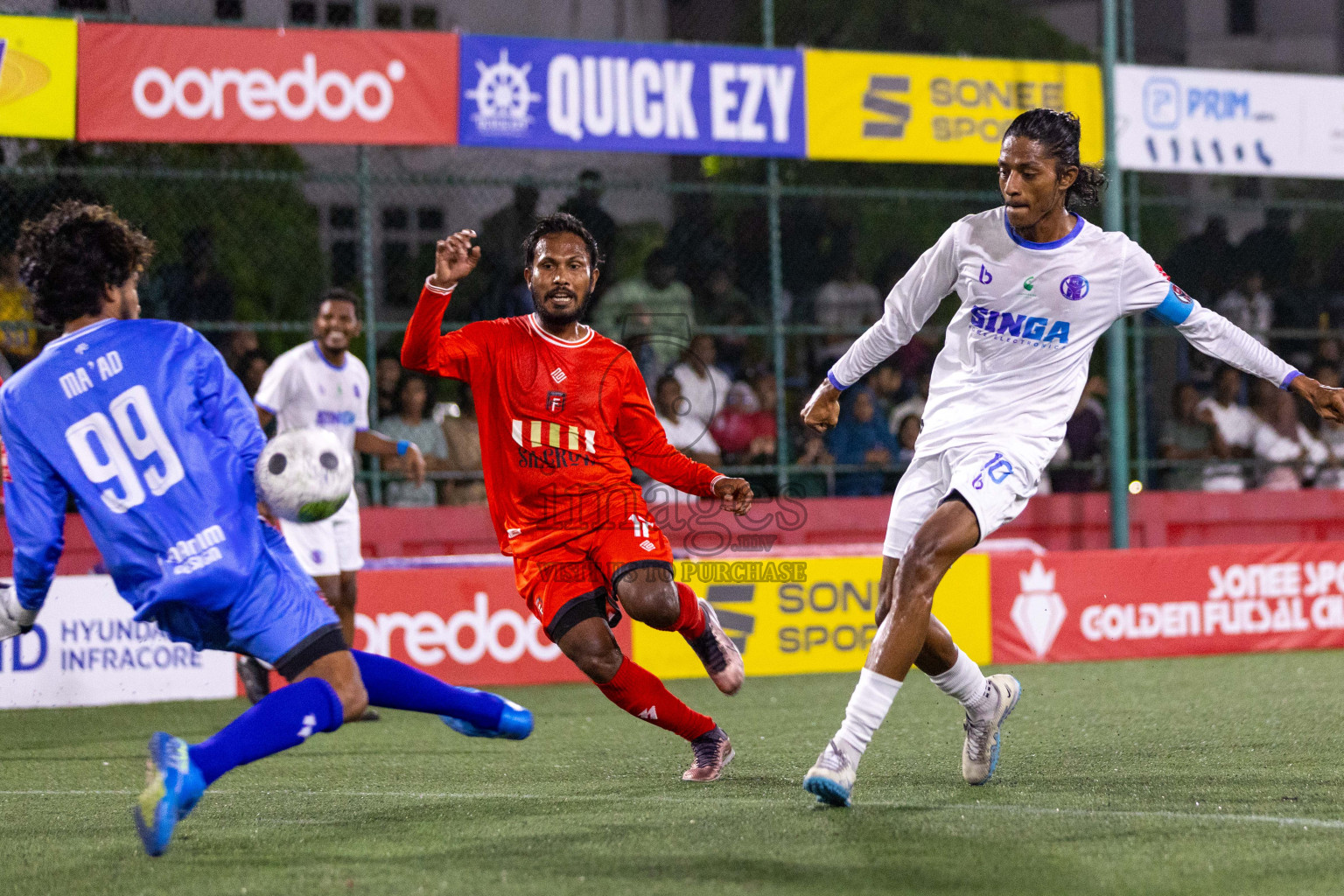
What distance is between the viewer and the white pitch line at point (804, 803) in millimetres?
4492

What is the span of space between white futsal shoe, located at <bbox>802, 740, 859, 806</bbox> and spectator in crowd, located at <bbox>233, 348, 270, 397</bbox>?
23.6 feet

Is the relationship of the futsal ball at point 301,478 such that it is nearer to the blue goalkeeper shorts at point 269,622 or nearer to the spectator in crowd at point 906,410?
the blue goalkeeper shorts at point 269,622

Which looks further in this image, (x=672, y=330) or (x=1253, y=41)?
(x=1253, y=41)

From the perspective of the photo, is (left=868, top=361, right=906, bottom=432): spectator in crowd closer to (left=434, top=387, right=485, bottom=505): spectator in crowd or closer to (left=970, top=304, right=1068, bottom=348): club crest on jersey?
(left=434, top=387, right=485, bottom=505): spectator in crowd

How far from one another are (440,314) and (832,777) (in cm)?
202

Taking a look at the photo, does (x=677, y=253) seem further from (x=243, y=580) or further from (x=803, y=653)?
A: (x=243, y=580)

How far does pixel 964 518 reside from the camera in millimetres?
4898

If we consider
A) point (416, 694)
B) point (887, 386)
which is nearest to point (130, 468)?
point (416, 694)

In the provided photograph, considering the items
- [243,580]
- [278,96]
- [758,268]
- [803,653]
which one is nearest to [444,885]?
[243,580]

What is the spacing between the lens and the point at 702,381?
1172 centimetres

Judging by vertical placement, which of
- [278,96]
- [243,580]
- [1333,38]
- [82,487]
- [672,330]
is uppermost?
[1333,38]

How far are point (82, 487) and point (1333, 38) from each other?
1403 inches

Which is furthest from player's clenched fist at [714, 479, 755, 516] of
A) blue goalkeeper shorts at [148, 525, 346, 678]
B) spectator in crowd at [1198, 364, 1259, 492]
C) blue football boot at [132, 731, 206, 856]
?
spectator in crowd at [1198, 364, 1259, 492]

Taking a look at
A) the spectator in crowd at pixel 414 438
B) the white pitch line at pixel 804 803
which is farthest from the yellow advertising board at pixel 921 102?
the white pitch line at pixel 804 803
